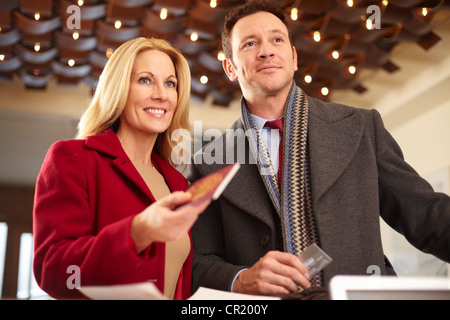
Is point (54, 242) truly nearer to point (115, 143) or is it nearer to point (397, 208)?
point (115, 143)

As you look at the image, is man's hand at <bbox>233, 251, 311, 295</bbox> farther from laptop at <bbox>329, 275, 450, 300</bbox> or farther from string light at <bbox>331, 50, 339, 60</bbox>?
string light at <bbox>331, 50, 339, 60</bbox>

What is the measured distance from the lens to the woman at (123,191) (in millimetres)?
978

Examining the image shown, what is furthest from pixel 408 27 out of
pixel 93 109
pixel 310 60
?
pixel 93 109

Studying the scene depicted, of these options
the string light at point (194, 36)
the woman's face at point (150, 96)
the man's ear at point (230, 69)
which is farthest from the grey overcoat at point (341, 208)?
the string light at point (194, 36)

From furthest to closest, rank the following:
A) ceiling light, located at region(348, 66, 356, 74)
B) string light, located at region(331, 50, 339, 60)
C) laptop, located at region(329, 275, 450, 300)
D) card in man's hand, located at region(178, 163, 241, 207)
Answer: ceiling light, located at region(348, 66, 356, 74)
string light, located at region(331, 50, 339, 60)
card in man's hand, located at region(178, 163, 241, 207)
laptop, located at region(329, 275, 450, 300)

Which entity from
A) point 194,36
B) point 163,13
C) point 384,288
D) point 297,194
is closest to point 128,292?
point 384,288

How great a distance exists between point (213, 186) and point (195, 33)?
3.44m

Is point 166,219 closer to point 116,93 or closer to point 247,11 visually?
point 116,93

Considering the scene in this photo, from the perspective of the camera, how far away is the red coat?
995 millimetres

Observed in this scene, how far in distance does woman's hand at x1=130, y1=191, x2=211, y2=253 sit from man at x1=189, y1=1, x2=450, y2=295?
423 mm

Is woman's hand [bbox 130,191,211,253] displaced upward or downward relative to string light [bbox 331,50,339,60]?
downward

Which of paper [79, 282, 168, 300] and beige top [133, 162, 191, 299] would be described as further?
beige top [133, 162, 191, 299]

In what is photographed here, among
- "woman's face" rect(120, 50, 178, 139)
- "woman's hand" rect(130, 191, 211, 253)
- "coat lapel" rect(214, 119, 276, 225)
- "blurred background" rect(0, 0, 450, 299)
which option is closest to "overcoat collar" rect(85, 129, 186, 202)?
"woman's face" rect(120, 50, 178, 139)
